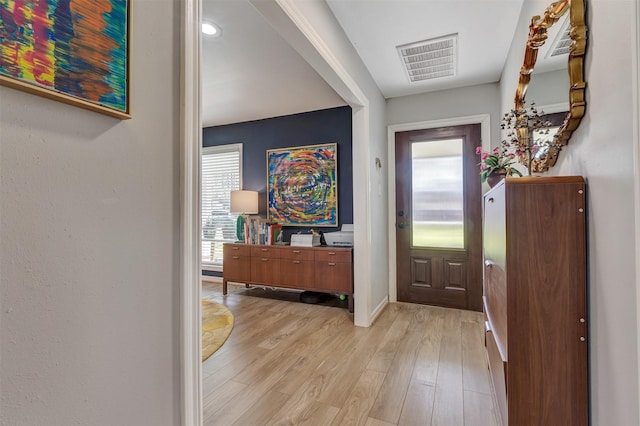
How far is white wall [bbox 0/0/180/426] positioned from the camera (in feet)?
1.74

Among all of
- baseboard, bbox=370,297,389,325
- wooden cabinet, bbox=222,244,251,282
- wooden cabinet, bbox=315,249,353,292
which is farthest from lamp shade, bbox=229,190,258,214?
baseboard, bbox=370,297,389,325

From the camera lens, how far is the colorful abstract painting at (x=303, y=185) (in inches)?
154

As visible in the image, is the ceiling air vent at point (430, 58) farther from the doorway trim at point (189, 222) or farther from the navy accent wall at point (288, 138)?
the doorway trim at point (189, 222)

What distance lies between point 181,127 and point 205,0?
1580 millimetres

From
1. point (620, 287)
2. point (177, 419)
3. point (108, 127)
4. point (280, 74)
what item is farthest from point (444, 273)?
point (108, 127)

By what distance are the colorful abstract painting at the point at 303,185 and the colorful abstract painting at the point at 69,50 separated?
3.26 m

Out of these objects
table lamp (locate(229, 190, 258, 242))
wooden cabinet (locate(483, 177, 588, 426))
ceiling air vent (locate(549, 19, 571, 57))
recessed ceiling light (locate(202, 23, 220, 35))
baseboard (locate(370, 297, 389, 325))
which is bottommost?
baseboard (locate(370, 297, 389, 325))

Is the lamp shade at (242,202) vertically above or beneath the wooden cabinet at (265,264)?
above

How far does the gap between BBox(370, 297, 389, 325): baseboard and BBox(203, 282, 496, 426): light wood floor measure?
0.19 feet

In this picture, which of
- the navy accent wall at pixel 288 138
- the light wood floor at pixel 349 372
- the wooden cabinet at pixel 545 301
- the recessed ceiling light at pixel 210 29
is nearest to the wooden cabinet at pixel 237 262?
the navy accent wall at pixel 288 138

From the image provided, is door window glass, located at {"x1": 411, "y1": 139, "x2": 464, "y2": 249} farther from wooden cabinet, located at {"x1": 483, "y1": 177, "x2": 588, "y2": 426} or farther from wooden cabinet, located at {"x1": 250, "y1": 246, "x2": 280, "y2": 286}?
wooden cabinet, located at {"x1": 483, "y1": 177, "x2": 588, "y2": 426}

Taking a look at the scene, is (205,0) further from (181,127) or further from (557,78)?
(557,78)

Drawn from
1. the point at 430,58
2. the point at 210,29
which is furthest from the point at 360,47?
the point at 210,29

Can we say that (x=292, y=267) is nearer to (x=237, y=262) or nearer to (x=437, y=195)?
(x=237, y=262)
